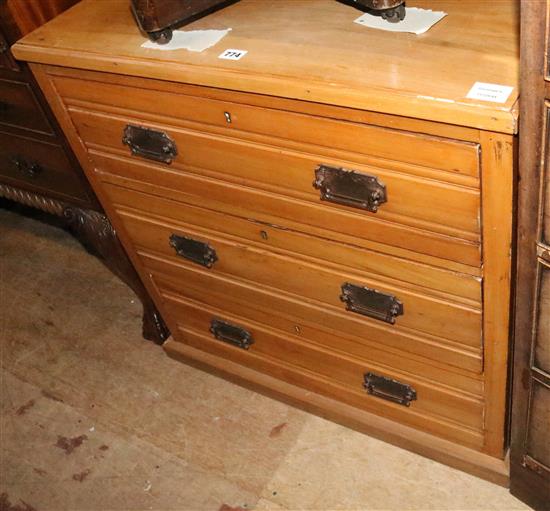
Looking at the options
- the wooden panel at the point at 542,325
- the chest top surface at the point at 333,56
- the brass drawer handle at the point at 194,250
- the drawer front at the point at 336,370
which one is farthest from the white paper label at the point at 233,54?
the drawer front at the point at 336,370

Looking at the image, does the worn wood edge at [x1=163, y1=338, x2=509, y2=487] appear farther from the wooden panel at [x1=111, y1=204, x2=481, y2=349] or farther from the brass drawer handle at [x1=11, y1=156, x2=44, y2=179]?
the brass drawer handle at [x1=11, y1=156, x2=44, y2=179]

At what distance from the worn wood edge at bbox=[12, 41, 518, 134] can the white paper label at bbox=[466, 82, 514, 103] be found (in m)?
0.02

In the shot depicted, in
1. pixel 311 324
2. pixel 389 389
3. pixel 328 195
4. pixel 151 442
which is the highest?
pixel 328 195

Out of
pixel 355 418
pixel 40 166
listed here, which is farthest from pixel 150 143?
pixel 355 418

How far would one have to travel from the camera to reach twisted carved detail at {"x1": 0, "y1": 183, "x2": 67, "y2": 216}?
1854 mm

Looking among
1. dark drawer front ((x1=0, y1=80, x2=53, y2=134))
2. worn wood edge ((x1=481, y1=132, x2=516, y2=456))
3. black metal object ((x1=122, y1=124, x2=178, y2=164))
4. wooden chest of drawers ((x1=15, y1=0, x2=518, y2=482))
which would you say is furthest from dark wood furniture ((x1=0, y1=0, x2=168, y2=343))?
worn wood edge ((x1=481, y1=132, x2=516, y2=456))

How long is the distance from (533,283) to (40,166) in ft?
4.32

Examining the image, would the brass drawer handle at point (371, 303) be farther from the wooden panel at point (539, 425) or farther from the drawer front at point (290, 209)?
the wooden panel at point (539, 425)

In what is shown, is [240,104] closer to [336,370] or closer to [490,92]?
[490,92]

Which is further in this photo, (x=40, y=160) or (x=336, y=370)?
(x=40, y=160)

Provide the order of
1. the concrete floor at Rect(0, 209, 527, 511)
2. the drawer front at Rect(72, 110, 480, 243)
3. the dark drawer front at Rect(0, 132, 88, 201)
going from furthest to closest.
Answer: the dark drawer front at Rect(0, 132, 88, 201) → the concrete floor at Rect(0, 209, 527, 511) → the drawer front at Rect(72, 110, 480, 243)

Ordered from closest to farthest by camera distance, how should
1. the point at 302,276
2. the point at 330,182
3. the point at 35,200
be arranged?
the point at 330,182 → the point at 302,276 → the point at 35,200

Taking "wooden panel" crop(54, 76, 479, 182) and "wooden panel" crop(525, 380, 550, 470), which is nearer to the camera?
"wooden panel" crop(54, 76, 479, 182)

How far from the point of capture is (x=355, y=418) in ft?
5.42
